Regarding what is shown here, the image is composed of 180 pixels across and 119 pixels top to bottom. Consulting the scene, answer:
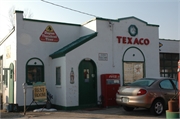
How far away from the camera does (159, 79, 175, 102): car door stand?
9.57 meters

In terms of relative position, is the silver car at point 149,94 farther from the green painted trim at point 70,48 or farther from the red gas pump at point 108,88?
the green painted trim at point 70,48

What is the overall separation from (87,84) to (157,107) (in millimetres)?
4208

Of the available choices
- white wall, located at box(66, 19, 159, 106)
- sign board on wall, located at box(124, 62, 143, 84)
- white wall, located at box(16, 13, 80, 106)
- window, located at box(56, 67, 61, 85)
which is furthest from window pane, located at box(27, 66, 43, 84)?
sign board on wall, located at box(124, 62, 143, 84)

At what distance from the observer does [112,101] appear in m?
12.3

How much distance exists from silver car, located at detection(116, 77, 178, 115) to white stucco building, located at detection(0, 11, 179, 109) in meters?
2.88

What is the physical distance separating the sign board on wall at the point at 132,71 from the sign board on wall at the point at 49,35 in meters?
4.48

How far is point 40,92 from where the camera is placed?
11.9 meters

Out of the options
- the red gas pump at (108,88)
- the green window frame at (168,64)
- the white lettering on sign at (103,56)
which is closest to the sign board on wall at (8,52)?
the white lettering on sign at (103,56)

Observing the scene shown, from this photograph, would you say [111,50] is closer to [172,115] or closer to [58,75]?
[58,75]

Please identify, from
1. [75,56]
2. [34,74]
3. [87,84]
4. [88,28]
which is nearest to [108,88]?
[87,84]

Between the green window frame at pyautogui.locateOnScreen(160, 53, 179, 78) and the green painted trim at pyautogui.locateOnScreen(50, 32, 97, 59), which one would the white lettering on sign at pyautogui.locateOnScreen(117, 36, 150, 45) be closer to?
the green painted trim at pyautogui.locateOnScreen(50, 32, 97, 59)

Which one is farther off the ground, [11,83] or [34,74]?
[34,74]

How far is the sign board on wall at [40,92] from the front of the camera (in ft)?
38.5

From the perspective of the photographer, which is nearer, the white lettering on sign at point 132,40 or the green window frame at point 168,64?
the white lettering on sign at point 132,40
